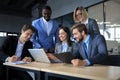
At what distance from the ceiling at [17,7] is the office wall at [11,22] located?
0.65 feet

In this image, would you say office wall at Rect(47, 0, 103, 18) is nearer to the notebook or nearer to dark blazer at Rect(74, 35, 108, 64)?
dark blazer at Rect(74, 35, 108, 64)

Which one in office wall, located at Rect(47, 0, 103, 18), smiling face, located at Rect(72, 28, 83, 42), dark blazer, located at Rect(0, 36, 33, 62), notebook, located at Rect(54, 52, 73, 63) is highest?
office wall, located at Rect(47, 0, 103, 18)

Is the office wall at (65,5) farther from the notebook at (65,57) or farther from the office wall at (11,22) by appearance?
the notebook at (65,57)

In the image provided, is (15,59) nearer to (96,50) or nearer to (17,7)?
(96,50)

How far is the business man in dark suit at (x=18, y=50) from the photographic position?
2.72m

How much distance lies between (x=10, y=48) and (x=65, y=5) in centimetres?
418

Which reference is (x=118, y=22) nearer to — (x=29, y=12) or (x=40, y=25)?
(x=40, y=25)

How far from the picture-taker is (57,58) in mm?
2486

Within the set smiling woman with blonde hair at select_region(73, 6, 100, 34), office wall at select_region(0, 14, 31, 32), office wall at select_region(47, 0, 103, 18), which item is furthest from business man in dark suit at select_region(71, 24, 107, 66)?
office wall at select_region(0, 14, 31, 32)

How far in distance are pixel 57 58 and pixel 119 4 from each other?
10.4 ft

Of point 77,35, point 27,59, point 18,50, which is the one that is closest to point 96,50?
point 77,35

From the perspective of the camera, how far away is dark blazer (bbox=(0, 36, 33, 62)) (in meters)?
2.83

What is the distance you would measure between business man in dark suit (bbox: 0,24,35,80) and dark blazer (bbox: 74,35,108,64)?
26.7 inches

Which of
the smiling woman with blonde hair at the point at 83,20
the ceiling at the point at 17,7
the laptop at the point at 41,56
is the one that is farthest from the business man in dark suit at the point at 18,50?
the ceiling at the point at 17,7
